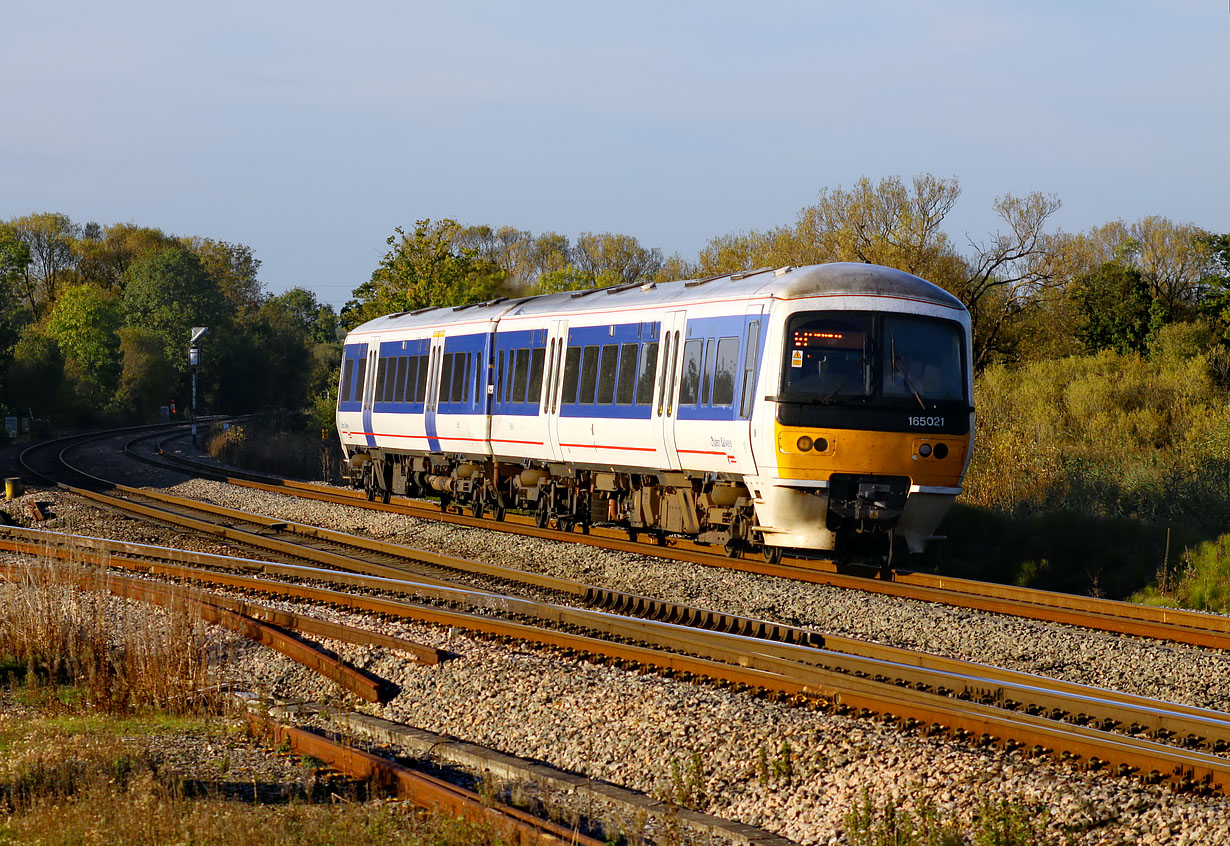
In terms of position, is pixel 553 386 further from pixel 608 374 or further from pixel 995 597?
pixel 995 597

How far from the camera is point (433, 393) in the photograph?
21.7m

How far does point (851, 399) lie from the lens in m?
13.2

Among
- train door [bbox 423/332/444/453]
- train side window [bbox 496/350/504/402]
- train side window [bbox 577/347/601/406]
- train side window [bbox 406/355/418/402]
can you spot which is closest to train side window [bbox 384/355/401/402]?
train side window [bbox 406/355/418/402]

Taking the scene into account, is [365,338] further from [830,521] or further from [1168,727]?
[1168,727]

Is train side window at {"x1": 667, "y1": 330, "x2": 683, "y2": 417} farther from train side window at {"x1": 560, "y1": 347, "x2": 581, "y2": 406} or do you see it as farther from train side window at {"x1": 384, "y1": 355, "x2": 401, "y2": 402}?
train side window at {"x1": 384, "y1": 355, "x2": 401, "y2": 402}

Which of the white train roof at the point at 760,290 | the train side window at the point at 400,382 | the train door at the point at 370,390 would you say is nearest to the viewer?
the white train roof at the point at 760,290

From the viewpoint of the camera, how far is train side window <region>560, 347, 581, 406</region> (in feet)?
57.2

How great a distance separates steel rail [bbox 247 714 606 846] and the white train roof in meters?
7.40

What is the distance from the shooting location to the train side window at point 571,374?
1742cm

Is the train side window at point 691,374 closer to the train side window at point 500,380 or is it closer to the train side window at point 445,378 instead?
the train side window at point 500,380

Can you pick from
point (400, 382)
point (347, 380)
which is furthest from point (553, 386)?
point (347, 380)

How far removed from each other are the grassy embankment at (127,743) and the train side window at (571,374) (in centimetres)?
693

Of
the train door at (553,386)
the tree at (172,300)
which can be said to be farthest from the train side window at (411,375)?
the tree at (172,300)

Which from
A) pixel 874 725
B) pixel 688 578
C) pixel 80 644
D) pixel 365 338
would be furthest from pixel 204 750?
pixel 365 338
